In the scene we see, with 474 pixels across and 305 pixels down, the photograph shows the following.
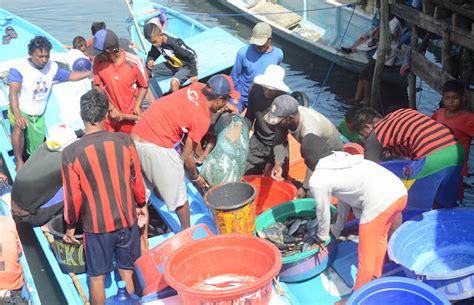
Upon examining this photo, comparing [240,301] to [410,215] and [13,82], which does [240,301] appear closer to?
[410,215]

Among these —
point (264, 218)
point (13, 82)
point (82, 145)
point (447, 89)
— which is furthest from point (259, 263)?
point (13, 82)

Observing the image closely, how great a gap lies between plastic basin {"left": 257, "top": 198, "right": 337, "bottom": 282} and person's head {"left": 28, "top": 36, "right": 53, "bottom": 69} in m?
3.48

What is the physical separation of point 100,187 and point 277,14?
1388 centimetres

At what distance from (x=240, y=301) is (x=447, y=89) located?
11.1 feet

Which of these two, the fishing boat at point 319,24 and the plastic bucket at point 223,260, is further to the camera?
the fishing boat at point 319,24

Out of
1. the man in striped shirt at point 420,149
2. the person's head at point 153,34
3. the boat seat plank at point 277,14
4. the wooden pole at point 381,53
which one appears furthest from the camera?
the boat seat plank at point 277,14

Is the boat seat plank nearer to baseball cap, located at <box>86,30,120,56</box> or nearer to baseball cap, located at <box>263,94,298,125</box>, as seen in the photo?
baseball cap, located at <box>86,30,120,56</box>

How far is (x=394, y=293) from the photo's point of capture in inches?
165

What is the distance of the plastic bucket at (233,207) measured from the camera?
494 centimetres

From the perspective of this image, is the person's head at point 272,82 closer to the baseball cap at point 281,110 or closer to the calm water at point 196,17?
the baseball cap at point 281,110

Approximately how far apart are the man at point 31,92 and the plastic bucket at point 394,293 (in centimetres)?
488

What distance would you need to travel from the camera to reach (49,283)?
6199 mm

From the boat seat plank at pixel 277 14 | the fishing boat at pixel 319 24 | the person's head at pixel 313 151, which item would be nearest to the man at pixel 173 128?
the person's head at pixel 313 151

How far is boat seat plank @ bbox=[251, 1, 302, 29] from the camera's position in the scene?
16670 millimetres
